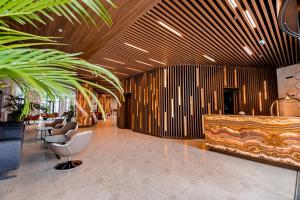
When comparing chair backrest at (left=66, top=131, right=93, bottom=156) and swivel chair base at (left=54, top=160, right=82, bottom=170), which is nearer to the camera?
chair backrest at (left=66, top=131, right=93, bottom=156)

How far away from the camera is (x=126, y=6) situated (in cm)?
295

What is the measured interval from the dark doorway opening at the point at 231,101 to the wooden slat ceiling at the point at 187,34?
1.63m

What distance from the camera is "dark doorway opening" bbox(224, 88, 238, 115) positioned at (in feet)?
23.9

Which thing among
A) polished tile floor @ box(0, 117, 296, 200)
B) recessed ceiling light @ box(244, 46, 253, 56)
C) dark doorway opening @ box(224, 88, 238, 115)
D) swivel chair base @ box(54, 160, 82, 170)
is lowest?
polished tile floor @ box(0, 117, 296, 200)

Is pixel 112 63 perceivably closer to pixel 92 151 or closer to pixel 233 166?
pixel 92 151

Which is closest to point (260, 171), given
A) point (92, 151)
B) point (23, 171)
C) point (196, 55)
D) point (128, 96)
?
point (196, 55)

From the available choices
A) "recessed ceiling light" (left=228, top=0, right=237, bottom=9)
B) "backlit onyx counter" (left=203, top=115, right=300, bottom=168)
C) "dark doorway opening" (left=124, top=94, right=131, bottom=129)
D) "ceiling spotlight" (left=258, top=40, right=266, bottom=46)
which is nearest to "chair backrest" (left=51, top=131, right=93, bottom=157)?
"backlit onyx counter" (left=203, top=115, right=300, bottom=168)

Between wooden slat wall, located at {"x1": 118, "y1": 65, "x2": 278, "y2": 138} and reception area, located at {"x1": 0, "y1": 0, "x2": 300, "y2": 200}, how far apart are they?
6cm

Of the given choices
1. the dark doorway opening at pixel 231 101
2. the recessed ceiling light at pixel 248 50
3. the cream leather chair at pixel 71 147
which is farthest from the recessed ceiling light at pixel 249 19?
the cream leather chair at pixel 71 147

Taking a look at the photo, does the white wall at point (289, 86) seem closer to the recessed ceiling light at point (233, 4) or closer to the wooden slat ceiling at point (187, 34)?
the wooden slat ceiling at point (187, 34)

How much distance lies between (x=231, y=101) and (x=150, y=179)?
6.54 m

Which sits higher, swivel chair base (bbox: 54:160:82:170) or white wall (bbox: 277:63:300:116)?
white wall (bbox: 277:63:300:116)

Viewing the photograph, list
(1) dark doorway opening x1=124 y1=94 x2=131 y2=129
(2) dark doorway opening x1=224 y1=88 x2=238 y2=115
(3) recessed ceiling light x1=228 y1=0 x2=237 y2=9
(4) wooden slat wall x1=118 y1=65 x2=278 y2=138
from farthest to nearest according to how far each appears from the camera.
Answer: (1) dark doorway opening x1=124 y1=94 x2=131 y2=129 < (2) dark doorway opening x1=224 y1=88 x2=238 y2=115 < (4) wooden slat wall x1=118 y1=65 x2=278 y2=138 < (3) recessed ceiling light x1=228 y1=0 x2=237 y2=9

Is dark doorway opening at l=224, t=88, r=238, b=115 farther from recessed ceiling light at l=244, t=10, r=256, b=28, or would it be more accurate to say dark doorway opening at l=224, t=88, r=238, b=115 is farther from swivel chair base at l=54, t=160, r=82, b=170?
swivel chair base at l=54, t=160, r=82, b=170
